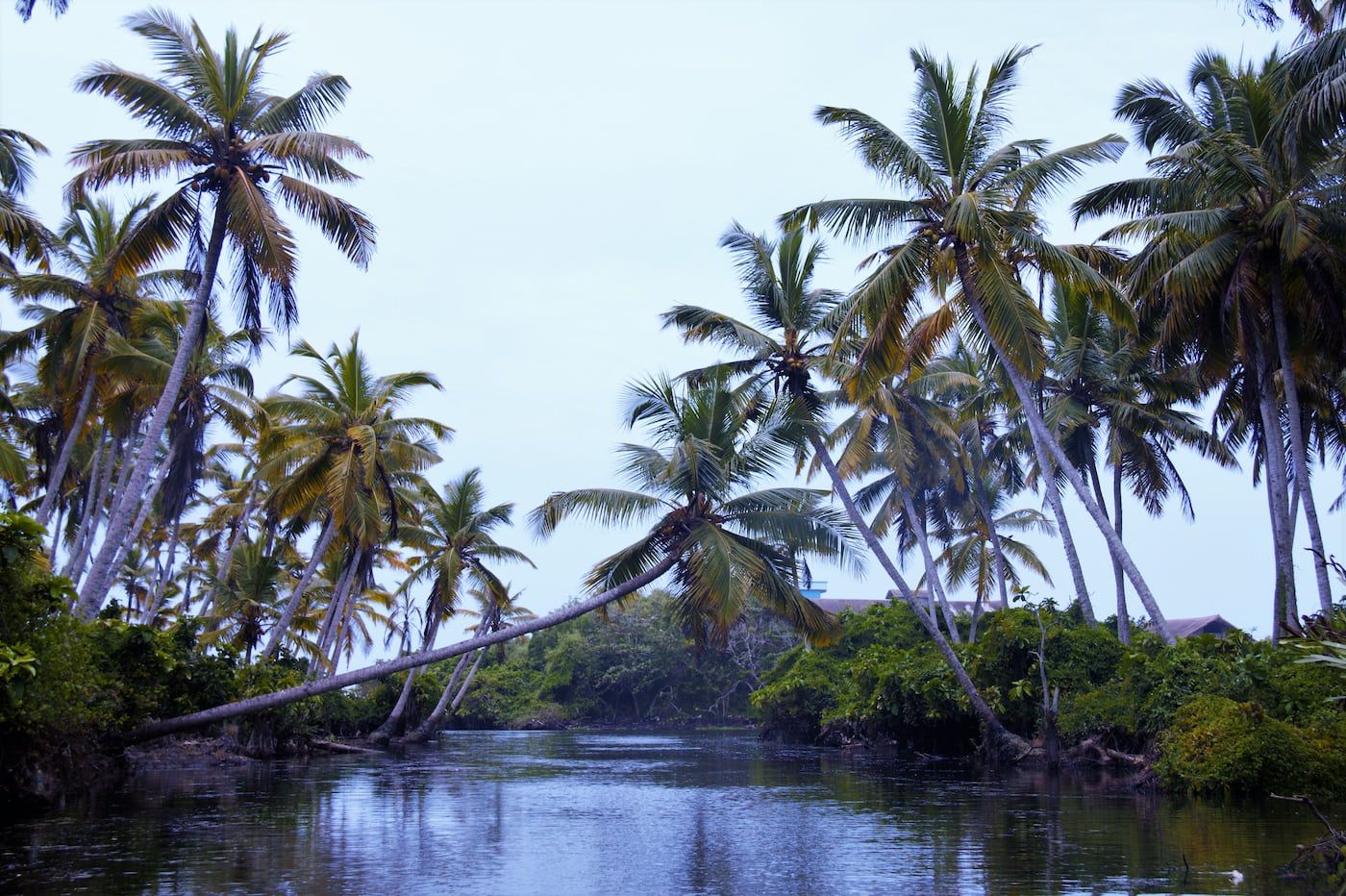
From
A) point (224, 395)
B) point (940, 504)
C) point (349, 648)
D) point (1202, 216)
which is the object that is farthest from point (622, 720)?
point (1202, 216)

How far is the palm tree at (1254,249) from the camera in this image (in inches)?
656

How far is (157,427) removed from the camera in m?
16.8

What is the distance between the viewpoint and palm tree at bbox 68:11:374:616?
16625mm

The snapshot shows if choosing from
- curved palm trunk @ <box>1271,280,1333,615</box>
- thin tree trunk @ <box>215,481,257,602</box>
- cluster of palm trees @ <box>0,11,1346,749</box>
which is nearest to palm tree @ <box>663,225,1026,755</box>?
cluster of palm trees @ <box>0,11,1346,749</box>

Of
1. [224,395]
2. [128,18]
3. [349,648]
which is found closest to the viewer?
[128,18]

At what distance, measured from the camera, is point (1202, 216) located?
17297mm

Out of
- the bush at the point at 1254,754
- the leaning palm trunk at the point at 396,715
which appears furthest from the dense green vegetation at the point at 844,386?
the leaning palm trunk at the point at 396,715

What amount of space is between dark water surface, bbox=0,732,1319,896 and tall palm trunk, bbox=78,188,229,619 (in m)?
3.46

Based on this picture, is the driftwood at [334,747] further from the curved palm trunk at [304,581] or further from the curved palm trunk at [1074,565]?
the curved palm trunk at [1074,565]

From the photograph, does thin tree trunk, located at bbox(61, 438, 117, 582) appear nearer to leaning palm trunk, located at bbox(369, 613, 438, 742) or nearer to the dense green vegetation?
the dense green vegetation

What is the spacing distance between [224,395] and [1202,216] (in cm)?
2103

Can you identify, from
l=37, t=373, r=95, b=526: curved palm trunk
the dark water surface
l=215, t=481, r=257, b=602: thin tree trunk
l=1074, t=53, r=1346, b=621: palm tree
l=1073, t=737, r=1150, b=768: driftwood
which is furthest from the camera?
l=215, t=481, r=257, b=602: thin tree trunk

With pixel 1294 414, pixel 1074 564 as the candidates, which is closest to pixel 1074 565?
pixel 1074 564

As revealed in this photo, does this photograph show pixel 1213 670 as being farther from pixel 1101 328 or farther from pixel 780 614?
pixel 1101 328
